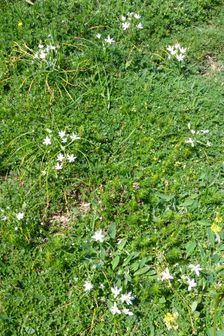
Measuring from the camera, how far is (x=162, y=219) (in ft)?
12.4

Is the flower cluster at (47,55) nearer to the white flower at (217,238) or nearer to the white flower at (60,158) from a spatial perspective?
the white flower at (60,158)

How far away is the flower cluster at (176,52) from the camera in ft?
15.6

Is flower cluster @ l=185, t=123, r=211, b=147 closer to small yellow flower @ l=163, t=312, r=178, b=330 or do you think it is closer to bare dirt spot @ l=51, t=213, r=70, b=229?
bare dirt spot @ l=51, t=213, r=70, b=229

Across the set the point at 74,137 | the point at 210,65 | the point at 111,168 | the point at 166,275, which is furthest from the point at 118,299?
the point at 210,65

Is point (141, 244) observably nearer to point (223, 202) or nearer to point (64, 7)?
point (223, 202)

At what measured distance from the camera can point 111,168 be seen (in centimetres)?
405

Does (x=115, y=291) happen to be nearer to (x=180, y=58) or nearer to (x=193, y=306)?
(x=193, y=306)

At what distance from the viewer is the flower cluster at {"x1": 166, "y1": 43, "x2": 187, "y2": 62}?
15.6 ft

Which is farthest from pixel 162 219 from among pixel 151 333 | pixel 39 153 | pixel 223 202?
pixel 39 153

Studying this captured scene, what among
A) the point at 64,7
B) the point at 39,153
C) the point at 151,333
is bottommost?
the point at 151,333

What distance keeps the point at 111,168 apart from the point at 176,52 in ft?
4.38

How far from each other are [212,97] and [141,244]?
154 cm

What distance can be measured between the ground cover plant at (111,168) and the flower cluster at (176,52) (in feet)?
0.07

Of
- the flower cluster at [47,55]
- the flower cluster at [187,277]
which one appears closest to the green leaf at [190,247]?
the flower cluster at [187,277]
